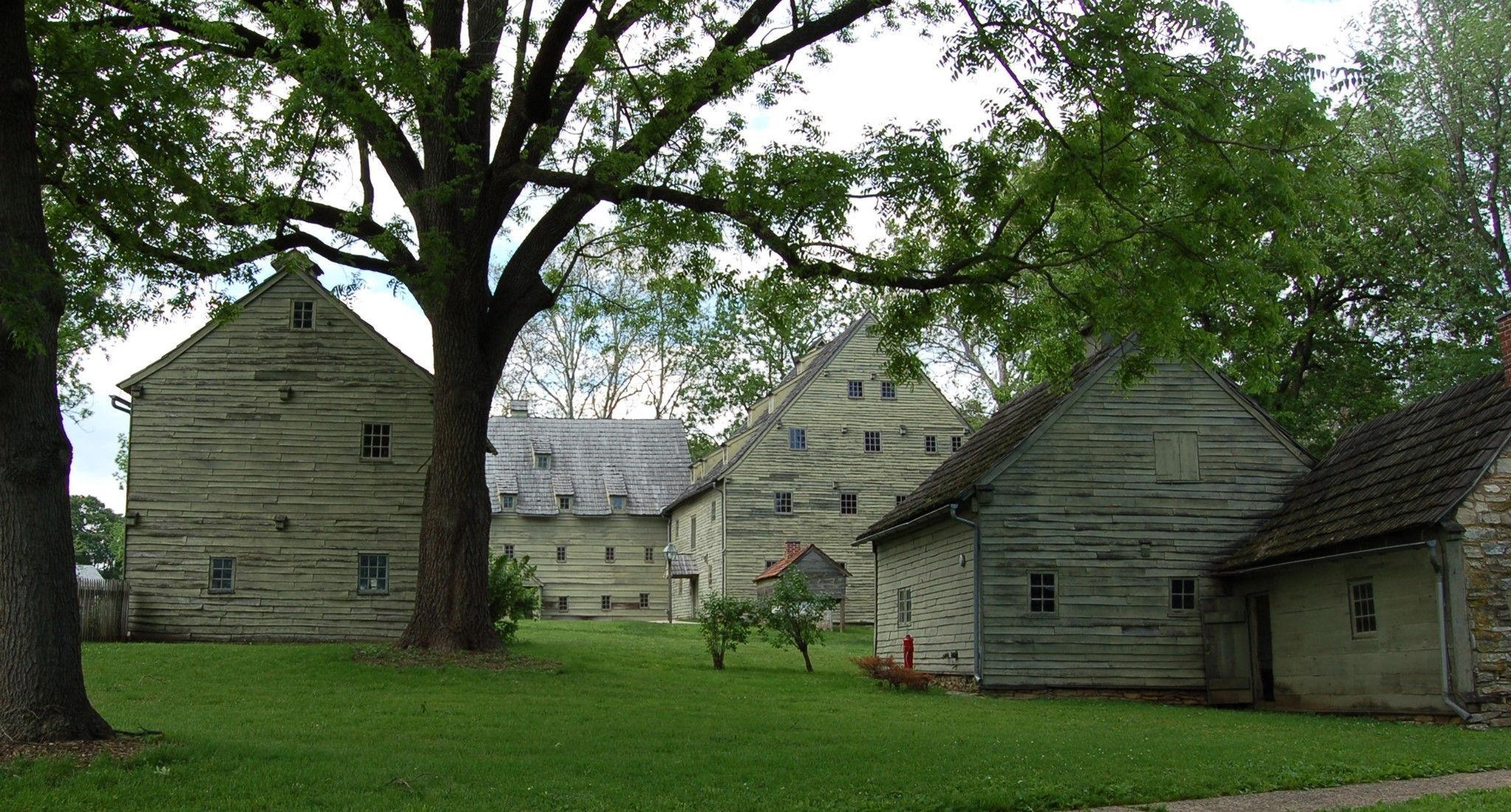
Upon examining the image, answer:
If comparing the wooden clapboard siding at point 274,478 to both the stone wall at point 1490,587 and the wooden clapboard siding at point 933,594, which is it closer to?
the wooden clapboard siding at point 933,594

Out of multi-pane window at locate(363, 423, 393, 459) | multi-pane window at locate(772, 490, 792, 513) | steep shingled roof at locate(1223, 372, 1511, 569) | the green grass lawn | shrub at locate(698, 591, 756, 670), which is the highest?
multi-pane window at locate(363, 423, 393, 459)

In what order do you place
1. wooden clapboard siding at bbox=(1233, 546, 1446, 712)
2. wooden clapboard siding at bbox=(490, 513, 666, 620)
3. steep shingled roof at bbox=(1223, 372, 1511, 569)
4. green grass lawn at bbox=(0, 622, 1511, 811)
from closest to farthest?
green grass lawn at bbox=(0, 622, 1511, 811), steep shingled roof at bbox=(1223, 372, 1511, 569), wooden clapboard siding at bbox=(1233, 546, 1446, 712), wooden clapboard siding at bbox=(490, 513, 666, 620)

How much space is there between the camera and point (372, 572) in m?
27.8

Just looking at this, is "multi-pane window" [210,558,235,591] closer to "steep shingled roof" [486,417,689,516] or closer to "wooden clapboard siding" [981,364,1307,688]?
"wooden clapboard siding" [981,364,1307,688]

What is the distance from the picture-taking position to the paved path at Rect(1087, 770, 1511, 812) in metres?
10.9

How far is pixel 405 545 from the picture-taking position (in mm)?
27781

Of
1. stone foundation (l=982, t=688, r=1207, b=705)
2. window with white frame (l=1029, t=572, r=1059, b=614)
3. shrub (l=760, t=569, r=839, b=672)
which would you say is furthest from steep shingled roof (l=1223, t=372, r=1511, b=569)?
shrub (l=760, t=569, r=839, b=672)

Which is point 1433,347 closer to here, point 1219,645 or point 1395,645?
point 1219,645

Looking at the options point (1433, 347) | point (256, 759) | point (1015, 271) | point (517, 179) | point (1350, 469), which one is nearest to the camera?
point (256, 759)

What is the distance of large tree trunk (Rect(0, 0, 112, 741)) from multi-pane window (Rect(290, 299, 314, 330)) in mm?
16647

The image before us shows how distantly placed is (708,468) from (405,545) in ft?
78.4

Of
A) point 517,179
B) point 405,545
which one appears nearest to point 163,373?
point 405,545

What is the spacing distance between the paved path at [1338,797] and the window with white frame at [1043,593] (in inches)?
415

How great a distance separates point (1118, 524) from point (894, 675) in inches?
194
